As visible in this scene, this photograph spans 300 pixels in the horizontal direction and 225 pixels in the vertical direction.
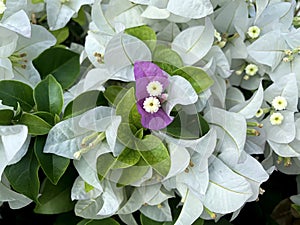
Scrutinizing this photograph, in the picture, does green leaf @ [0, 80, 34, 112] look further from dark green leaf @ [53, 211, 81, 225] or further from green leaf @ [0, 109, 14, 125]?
dark green leaf @ [53, 211, 81, 225]

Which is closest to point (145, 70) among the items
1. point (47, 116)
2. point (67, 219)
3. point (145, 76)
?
point (145, 76)

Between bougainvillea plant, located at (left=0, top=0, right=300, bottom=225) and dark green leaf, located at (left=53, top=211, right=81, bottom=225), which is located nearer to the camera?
bougainvillea plant, located at (left=0, top=0, right=300, bottom=225)

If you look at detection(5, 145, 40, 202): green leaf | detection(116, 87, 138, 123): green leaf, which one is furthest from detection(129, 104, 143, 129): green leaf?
detection(5, 145, 40, 202): green leaf

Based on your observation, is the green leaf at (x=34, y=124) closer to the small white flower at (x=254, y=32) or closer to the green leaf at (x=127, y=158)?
the green leaf at (x=127, y=158)

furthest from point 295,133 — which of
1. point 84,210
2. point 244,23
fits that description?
point 84,210

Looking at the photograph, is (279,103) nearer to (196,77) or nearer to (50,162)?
(196,77)

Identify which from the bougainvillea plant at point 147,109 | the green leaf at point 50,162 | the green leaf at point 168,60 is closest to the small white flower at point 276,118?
the bougainvillea plant at point 147,109
